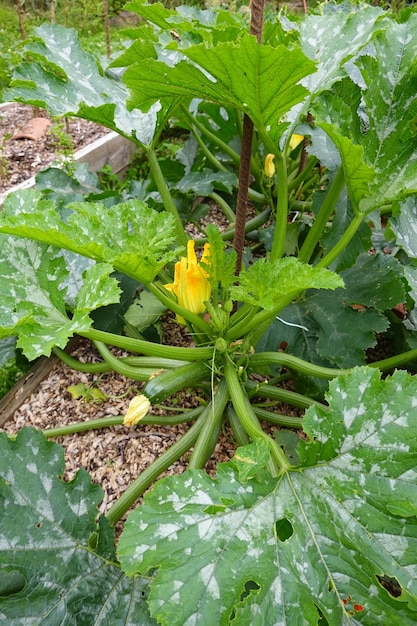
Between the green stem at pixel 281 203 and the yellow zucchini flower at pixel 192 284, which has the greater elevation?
the green stem at pixel 281 203

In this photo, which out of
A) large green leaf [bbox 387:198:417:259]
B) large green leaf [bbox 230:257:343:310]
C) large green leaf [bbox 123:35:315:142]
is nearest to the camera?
large green leaf [bbox 123:35:315:142]

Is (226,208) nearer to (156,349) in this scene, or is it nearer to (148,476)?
(156,349)

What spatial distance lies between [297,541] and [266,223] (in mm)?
1682

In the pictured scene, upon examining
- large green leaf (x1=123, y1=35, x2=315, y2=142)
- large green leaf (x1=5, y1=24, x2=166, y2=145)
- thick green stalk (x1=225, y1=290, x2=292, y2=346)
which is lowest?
thick green stalk (x1=225, y1=290, x2=292, y2=346)

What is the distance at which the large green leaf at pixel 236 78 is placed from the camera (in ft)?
2.80

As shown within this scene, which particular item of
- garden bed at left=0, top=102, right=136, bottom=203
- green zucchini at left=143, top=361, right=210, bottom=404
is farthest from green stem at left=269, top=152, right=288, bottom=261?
garden bed at left=0, top=102, right=136, bottom=203

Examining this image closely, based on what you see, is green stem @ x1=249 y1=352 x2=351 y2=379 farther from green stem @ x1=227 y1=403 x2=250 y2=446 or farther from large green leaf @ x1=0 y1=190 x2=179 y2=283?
large green leaf @ x1=0 y1=190 x2=179 y2=283

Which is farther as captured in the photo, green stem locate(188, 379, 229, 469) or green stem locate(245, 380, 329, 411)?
green stem locate(245, 380, 329, 411)

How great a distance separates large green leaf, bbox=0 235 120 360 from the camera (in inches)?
40.8

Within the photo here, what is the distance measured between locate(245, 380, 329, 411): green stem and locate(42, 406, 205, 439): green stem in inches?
6.7

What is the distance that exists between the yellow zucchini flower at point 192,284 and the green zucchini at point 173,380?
0.53 ft

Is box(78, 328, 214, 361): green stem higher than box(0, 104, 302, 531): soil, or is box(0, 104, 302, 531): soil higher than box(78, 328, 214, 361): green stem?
box(78, 328, 214, 361): green stem

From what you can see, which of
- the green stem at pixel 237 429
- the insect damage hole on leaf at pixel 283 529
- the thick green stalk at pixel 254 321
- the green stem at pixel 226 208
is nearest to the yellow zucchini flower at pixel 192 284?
the thick green stalk at pixel 254 321

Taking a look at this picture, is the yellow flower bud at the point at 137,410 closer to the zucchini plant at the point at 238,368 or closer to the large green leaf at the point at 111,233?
the zucchini plant at the point at 238,368
